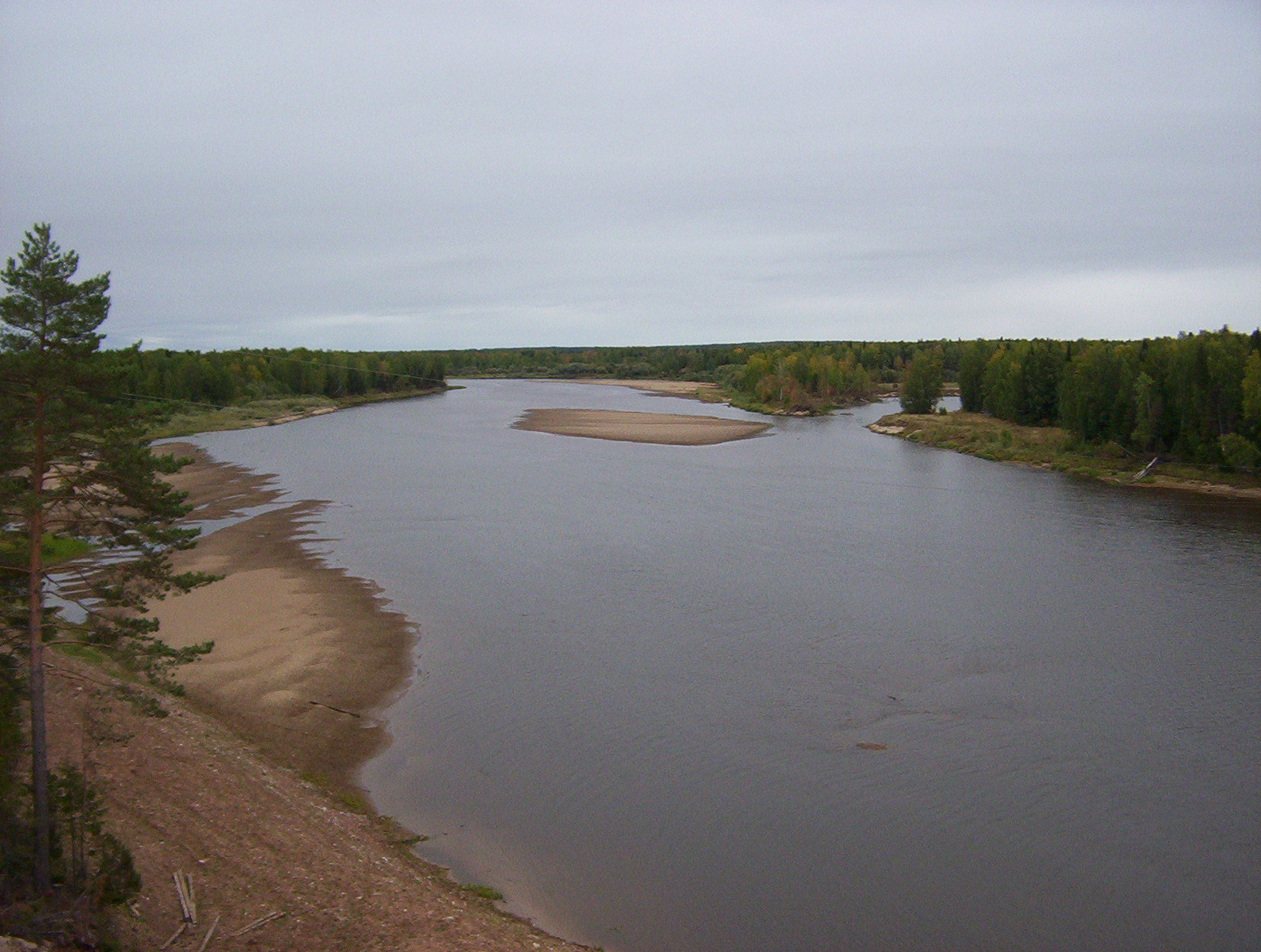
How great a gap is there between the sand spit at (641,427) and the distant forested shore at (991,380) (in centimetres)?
1293

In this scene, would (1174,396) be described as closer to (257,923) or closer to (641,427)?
(641,427)

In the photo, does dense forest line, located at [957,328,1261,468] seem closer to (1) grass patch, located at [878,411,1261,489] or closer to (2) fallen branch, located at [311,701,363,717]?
(1) grass patch, located at [878,411,1261,489]

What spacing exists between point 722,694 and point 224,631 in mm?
9361

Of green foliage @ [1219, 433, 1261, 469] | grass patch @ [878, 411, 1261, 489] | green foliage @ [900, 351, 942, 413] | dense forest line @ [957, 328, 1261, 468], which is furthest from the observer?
green foliage @ [900, 351, 942, 413]

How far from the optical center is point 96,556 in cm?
2298

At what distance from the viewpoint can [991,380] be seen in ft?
201

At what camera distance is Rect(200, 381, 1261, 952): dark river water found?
975 cm

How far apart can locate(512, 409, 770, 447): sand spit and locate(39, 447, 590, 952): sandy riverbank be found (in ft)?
119

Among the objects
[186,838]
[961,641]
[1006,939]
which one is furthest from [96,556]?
[1006,939]

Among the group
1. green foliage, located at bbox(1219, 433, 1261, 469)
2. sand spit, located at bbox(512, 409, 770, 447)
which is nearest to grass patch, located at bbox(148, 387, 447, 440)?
sand spit, located at bbox(512, 409, 770, 447)

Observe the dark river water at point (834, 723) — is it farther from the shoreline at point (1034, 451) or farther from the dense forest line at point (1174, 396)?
the dense forest line at point (1174, 396)

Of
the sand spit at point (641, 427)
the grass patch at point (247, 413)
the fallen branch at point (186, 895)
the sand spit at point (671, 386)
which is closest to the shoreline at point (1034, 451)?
the sand spit at point (641, 427)

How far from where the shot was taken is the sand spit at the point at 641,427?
54188mm

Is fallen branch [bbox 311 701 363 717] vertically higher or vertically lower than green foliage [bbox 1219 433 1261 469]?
lower
